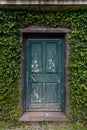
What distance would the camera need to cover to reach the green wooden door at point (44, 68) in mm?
5746

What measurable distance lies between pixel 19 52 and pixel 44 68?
32.9 inches

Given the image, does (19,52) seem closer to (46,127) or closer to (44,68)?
(44,68)

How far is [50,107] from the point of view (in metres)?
5.78

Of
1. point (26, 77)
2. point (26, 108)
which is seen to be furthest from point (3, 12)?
point (26, 108)

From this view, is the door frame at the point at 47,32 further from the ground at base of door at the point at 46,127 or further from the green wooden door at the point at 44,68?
the ground at base of door at the point at 46,127

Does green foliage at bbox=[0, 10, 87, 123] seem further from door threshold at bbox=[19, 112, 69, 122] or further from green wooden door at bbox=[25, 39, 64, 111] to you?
green wooden door at bbox=[25, 39, 64, 111]

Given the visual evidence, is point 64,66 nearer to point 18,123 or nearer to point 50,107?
point 50,107

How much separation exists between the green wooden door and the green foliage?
417mm

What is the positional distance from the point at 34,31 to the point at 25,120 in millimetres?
2191

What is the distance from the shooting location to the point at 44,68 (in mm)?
5766

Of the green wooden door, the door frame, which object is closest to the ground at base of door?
the door frame

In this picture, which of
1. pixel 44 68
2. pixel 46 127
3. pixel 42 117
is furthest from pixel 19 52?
pixel 46 127

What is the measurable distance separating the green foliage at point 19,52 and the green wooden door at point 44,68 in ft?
1.37

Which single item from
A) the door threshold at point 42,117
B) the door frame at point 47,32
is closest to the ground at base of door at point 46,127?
the door threshold at point 42,117
